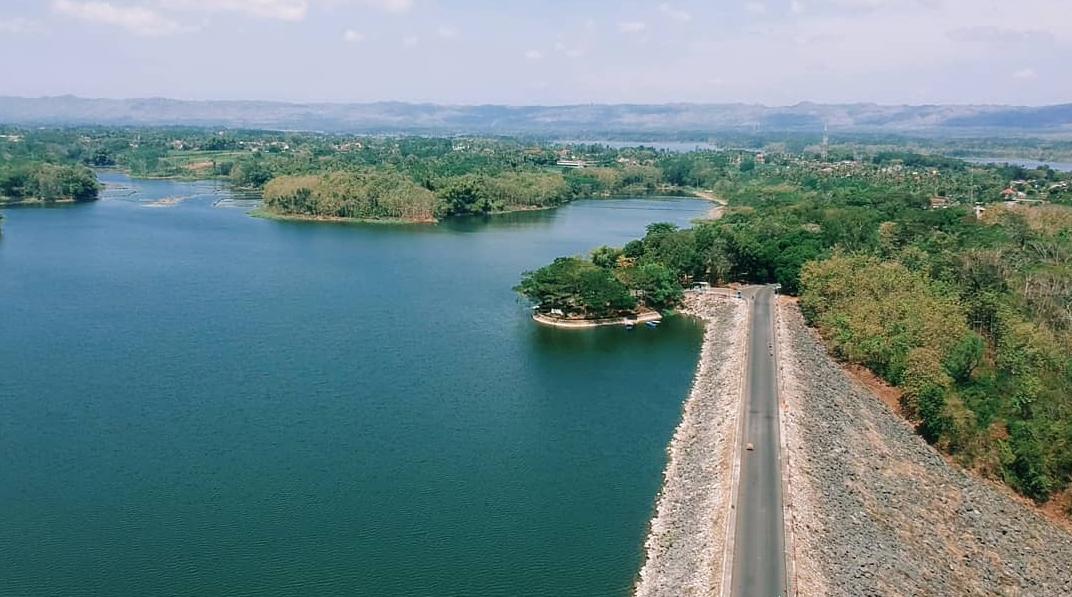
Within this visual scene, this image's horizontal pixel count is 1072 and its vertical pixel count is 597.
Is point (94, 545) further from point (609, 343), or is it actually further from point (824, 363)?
point (824, 363)

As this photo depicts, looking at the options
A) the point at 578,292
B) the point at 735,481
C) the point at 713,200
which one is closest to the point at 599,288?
the point at 578,292

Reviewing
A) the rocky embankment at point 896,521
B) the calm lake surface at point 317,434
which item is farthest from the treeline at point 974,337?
the calm lake surface at point 317,434

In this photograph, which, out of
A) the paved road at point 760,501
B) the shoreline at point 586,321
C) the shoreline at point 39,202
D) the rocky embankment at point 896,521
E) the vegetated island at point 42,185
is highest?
the vegetated island at point 42,185

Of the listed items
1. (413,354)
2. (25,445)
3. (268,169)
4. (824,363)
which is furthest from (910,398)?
(268,169)

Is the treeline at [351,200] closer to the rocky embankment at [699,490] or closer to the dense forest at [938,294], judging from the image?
the dense forest at [938,294]

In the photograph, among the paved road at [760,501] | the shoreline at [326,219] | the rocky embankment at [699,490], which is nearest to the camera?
the paved road at [760,501]

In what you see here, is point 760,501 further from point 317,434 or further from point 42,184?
point 42,184

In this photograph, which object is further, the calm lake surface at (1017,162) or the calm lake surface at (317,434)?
the calm lake surface at (1017,162)
